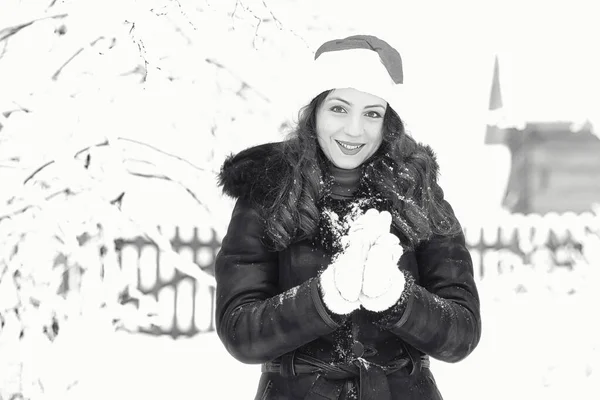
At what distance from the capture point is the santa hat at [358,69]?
2.12 meters

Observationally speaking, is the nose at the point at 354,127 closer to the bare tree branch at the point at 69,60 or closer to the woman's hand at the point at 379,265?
the woman's hand at the point at 379,265

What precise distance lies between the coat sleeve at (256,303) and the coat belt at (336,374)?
4.5 inches

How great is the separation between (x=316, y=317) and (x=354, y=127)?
0.60 m

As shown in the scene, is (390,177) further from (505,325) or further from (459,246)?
(505,325)

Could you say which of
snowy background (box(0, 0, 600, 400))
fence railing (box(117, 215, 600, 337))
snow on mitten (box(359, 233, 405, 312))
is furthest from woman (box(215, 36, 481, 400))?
fence railing (box(117, 215, 600, 337))

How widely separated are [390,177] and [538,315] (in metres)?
6.63

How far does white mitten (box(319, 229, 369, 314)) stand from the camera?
170cm

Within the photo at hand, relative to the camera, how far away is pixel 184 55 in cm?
486

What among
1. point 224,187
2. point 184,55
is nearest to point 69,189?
point 184,55

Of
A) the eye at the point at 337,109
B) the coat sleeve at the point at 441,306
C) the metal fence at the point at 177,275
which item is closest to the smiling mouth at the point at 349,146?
the eye at the point at 337,109

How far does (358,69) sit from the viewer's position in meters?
2.13

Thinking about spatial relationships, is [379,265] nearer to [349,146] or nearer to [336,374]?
[336,374]

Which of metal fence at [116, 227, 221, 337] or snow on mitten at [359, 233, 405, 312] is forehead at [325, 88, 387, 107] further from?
metal fence at [116, 227, 221, 337]

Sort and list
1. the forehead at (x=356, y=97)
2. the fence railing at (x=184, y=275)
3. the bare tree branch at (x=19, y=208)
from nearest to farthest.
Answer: the forehead at (x=356, y=97) → the bare tree branch at (x=19, y=208) → the fence railing at (x=184, y=275)
